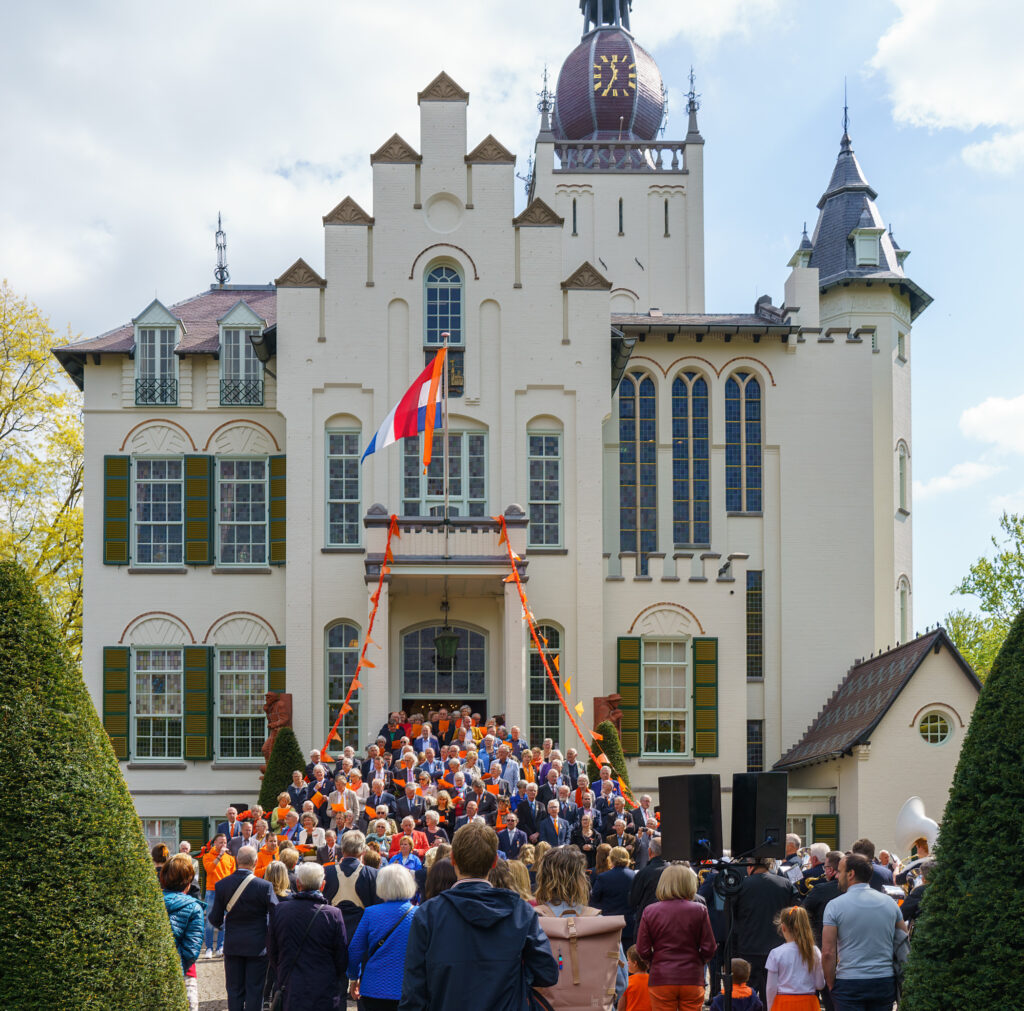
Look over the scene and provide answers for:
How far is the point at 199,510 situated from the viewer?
32.7m

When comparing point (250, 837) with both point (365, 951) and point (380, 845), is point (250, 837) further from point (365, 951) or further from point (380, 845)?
point (365, 951)

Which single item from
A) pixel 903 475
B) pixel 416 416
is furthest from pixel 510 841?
pixel 903 475

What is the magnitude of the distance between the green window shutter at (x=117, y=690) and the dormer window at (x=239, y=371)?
5.77m

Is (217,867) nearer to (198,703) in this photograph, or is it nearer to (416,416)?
(416,416)

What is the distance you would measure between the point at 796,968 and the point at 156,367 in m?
25.3

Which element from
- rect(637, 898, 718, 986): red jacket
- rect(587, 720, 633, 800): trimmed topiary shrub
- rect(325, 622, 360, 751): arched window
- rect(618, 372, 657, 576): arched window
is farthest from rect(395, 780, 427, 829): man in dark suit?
rect(618, 372, 657, 576): arched window

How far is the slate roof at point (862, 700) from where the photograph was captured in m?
30.2

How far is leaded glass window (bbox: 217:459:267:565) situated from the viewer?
32.8 meters

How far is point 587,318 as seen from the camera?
3275cm

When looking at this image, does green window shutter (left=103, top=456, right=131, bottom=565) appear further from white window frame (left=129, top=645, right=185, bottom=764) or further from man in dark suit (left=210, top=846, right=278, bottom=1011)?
man in dark suit (left=210, top=846, right=278, bottom=1011)

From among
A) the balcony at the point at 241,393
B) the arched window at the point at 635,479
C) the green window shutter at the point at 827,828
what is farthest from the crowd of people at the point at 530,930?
the arched window at the point at 635,479

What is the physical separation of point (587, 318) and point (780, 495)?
6.58 m


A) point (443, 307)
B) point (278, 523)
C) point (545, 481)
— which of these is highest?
point (443, 307)

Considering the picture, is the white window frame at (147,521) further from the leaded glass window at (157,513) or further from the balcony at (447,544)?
the balcony at (447,544)
